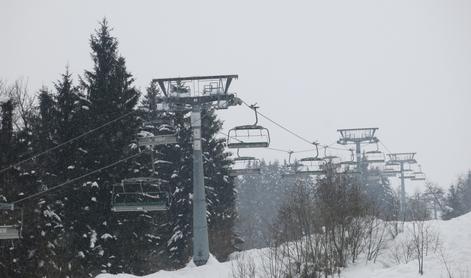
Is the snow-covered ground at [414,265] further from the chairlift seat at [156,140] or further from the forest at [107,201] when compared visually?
the chairlift seat at [156,140]

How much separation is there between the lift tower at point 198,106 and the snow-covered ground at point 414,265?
107cm

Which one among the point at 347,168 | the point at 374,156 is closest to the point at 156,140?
the point at 347,168

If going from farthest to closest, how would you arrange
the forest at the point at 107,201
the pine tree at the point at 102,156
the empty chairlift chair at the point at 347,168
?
the empty chairlift chair at the point at 347,168, the pine tree at the point at 102,156, the forest at the point at 107,201

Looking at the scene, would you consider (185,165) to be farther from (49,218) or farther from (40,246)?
(40,246)

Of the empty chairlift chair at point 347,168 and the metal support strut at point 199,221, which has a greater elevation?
the empty chairlift chair at point 347,168

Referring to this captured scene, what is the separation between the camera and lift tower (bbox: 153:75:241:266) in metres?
23.0

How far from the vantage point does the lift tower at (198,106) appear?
75.4ft

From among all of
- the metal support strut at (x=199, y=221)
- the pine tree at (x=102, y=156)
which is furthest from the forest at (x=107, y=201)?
the metal support strut at (x=199, y=221)

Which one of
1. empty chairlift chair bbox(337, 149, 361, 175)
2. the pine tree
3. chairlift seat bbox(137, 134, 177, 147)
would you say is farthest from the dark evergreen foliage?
empty chairlift chair bbox(337, 149, 361, 175)

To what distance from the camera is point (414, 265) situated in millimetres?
17906

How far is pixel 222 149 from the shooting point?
41.4m

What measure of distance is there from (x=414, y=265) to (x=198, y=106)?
40.1 ft

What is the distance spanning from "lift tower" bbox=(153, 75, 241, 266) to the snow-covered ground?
1.07 meters

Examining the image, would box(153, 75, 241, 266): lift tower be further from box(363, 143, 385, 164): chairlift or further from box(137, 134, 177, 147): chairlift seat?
box(363, 143, 385, 164): chairlift
